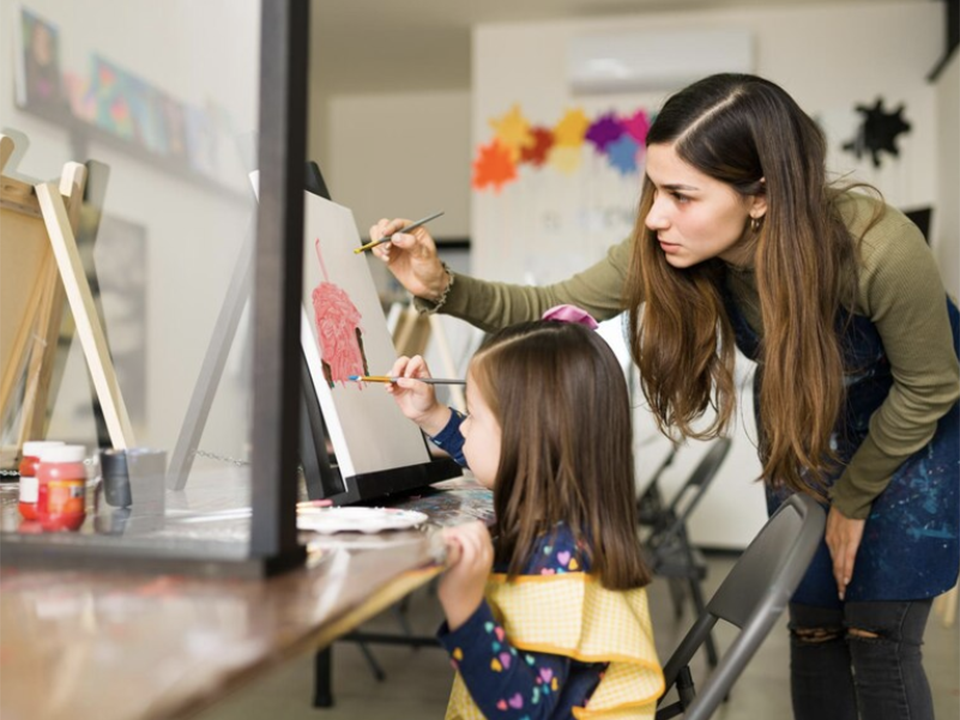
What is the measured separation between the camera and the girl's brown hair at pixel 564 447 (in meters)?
1.06

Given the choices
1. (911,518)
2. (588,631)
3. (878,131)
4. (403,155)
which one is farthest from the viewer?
(403,155)

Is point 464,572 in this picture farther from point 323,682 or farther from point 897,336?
point 323,682

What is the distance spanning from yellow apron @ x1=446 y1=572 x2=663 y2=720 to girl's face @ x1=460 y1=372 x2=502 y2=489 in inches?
5.8

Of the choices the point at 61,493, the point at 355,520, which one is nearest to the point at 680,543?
the point at 355,520

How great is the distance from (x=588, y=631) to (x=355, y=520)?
0.25 metres

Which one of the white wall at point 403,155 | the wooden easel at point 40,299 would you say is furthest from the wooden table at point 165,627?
the white wall at point 403,155

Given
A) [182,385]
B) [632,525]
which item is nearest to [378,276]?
[182,385]

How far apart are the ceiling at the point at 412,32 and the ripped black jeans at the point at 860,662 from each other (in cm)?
409

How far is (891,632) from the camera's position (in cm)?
141

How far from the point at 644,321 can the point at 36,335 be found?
1163 mm

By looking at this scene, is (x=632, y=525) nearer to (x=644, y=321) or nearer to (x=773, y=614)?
(x=773, y=614)

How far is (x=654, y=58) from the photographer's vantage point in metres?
5.07

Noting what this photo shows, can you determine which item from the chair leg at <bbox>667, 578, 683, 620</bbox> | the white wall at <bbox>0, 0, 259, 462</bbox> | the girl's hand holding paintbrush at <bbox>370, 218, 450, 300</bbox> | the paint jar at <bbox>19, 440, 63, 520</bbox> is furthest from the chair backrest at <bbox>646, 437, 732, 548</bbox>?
the paint jar at <bbox>19, 440, 63, 520</bbox>

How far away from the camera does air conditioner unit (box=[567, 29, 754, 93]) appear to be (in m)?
5.02
